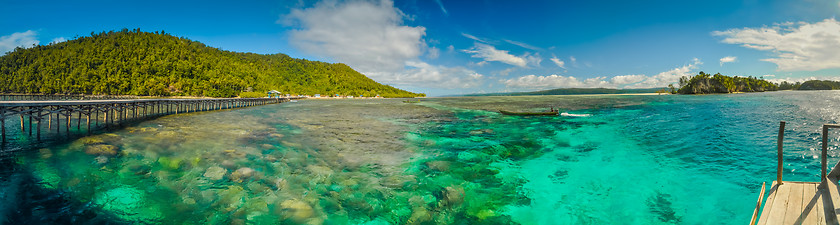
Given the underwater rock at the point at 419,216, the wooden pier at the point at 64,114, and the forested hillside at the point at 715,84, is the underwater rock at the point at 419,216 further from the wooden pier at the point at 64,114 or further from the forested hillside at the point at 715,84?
the forested hillside at the point at 715,84

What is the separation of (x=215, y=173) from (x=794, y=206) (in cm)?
1671

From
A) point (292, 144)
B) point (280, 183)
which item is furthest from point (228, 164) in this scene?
point (292, 144)

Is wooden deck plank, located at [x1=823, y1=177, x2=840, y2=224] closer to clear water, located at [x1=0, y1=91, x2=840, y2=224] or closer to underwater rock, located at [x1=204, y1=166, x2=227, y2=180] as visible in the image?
clear water, located at [x1=0, y1=91, x2=840, y2=224]

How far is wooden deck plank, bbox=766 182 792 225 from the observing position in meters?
5.59

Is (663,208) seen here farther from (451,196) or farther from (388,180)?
(388,180)

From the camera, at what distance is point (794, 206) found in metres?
5.91

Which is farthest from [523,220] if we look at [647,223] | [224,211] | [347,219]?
[224,211]

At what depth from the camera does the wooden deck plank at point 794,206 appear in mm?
5598

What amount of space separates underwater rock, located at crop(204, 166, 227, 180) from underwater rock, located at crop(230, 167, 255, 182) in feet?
1.26

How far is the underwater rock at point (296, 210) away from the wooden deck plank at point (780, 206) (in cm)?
1026

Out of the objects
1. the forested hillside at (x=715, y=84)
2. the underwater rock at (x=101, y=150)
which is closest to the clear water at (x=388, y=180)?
the underwater rock at (x=101, y=150)

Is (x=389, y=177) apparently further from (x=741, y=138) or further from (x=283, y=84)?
(x=283, y=84)

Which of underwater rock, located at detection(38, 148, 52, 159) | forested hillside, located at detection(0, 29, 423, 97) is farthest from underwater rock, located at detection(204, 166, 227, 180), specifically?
forested hillside, located at detection(0, 29, 423, 97)

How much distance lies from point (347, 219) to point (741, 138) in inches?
1081
